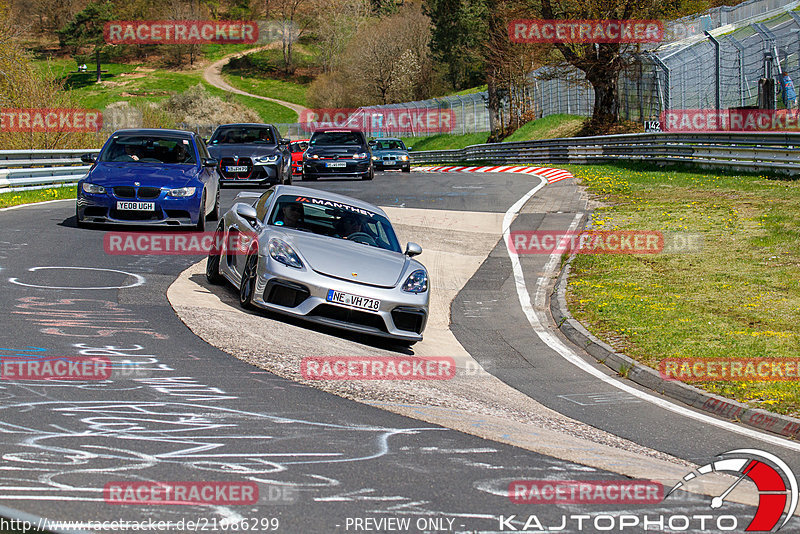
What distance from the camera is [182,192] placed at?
1441 cm

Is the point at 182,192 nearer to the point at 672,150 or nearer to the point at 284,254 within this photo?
the point at 284,254

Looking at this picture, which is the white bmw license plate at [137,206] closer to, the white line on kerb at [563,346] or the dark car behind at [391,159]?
the white line on kerb at [563,346]

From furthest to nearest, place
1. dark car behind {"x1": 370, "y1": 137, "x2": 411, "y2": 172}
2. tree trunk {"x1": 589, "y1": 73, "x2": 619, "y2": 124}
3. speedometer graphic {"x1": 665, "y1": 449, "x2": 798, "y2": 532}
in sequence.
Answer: tree trunk {"x1": 589, "y1": 73, "x2": 619, "y2": 124}
dark car behind {"x1": 370, "y1": 137, "x2": 411, "y2": 172}
speedometer graphic {"x1": 665, "y1": 449, "x2": 798, "y2": 532}

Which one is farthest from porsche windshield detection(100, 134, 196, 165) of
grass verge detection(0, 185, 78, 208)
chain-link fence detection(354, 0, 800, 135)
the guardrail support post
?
the guardrail support post

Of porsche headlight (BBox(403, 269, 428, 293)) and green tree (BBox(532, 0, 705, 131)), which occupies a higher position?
green tree (BBox(532, 0, 705, 131))

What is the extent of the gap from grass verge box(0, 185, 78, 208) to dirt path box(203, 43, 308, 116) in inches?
3775

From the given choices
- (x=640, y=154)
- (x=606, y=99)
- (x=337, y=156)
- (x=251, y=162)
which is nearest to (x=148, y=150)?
(x=251, y=162)

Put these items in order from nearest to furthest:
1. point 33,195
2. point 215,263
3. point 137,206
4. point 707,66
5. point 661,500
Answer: point 661,500
point 215,263
point 137,206
point 33,195
point 707,66

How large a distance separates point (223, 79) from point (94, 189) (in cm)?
12355

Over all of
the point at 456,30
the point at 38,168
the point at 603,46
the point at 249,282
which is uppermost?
the point at 456,30

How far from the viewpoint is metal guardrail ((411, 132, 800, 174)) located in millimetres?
22984

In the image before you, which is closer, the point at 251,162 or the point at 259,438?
the point at 259,438

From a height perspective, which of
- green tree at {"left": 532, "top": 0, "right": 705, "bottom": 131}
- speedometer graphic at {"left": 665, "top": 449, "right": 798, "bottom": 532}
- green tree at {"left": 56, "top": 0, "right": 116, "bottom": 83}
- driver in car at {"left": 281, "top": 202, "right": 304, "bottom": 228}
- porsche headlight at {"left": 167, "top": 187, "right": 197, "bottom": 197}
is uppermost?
green tree at {"left": 56, "top": 0, "right": 116, "bottom": 83}

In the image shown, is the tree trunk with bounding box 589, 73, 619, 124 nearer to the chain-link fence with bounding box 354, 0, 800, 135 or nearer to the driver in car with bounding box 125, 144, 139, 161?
the chain-link fence with bounding box 354, 0, 800, 135
